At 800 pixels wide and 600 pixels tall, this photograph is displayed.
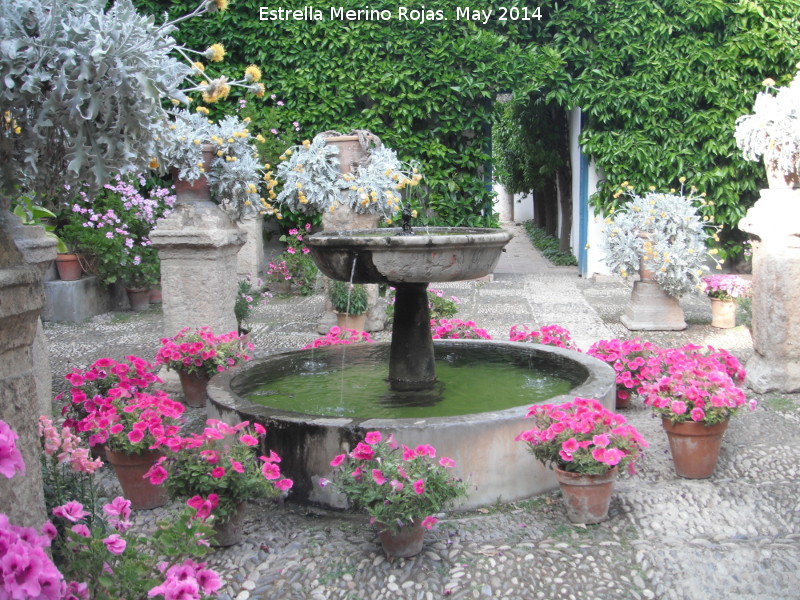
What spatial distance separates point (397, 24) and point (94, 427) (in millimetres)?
8796

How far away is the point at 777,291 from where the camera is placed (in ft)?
17.6

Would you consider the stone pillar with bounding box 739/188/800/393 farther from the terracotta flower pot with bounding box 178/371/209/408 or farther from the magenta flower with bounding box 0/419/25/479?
the magenta flower with bounding box 0/419/25/479

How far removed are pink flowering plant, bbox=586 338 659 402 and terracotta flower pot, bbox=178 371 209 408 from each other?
8.53ft

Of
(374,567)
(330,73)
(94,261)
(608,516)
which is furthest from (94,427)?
(330,73)

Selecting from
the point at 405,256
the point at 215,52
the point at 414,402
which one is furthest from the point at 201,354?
the point at 215,52

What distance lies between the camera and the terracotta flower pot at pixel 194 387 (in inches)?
204

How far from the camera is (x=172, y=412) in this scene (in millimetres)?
3535

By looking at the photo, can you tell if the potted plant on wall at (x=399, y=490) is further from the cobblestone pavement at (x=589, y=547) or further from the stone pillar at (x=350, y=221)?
the stone pillar at (x=350, y=221)

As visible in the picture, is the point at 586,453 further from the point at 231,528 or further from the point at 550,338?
the point at 550,338

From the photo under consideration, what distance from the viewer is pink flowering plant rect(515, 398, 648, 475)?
3199 mm

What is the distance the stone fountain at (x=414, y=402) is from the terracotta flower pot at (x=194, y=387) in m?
0.53

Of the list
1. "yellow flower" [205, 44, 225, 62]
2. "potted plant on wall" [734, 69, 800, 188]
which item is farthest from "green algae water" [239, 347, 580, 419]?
"potted plant on wall" [734, 69, 800, 188]

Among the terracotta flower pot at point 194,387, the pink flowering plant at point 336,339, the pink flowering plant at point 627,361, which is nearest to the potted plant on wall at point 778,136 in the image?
the pink flowering plant at point 627,361

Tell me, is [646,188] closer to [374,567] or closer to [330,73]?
[330,73]
